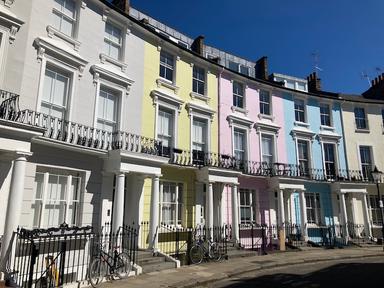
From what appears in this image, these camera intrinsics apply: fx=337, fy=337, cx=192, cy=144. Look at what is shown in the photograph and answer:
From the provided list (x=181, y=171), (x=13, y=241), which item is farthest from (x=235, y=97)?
(x=13, y=241)

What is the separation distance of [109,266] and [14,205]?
3380mm

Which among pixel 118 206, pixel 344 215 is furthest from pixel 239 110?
pixel 118 206

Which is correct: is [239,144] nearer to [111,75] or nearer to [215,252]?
[215,252]

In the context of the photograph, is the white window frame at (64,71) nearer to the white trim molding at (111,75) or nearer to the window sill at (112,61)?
the white trim molding at (111,75)

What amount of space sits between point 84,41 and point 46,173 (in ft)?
17.1

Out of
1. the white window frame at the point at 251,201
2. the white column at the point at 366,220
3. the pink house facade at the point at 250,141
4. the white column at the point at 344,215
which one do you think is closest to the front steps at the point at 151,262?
the pink house facade at the point at 250,141

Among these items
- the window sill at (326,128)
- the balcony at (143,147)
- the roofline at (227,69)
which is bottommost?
the balcony at (143,147)

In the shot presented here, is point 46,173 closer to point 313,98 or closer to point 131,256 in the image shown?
point 131,256

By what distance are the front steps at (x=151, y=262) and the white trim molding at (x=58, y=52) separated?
6.91m

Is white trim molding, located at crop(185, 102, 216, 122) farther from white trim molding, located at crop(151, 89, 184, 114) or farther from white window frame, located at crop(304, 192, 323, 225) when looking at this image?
white window frame, located at crop(304, 192, 323, 225)

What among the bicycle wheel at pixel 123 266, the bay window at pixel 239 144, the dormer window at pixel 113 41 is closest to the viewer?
the bicycle wheel at pixel 123 266

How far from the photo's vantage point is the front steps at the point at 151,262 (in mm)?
11461

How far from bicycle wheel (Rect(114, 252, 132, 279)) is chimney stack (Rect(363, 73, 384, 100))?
23612 mm

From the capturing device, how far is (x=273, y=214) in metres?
19.2
